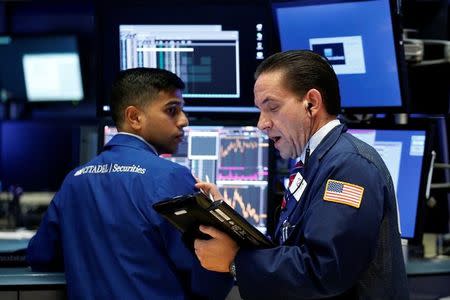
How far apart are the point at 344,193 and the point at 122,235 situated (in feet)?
2.59

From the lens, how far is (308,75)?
77.5 inches

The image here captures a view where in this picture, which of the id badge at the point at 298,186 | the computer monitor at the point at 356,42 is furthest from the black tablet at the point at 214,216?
the computer monitor at the point at 356,42

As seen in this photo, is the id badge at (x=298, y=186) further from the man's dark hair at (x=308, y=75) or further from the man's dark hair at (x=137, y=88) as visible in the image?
the man's dark hair at (x=137, y=88)

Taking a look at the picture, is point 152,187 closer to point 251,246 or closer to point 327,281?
point 251,246

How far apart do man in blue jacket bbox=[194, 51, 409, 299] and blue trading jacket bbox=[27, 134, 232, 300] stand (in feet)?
1.26

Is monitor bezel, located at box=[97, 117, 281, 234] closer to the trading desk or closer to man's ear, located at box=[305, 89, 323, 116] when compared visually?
the trading desk

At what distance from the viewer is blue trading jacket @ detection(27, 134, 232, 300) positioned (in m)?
2.40

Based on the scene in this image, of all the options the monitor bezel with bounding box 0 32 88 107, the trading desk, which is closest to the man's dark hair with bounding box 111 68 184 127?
the trading desk

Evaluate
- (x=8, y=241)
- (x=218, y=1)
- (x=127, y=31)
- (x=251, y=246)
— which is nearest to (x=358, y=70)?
(x=218, y=1)

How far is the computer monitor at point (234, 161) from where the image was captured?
3131 mm

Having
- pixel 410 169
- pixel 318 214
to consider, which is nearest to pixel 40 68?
pixel 410 169

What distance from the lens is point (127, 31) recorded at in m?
3.26

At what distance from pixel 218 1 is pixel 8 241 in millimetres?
1271

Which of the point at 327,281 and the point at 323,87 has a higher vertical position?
the point at 323,87
